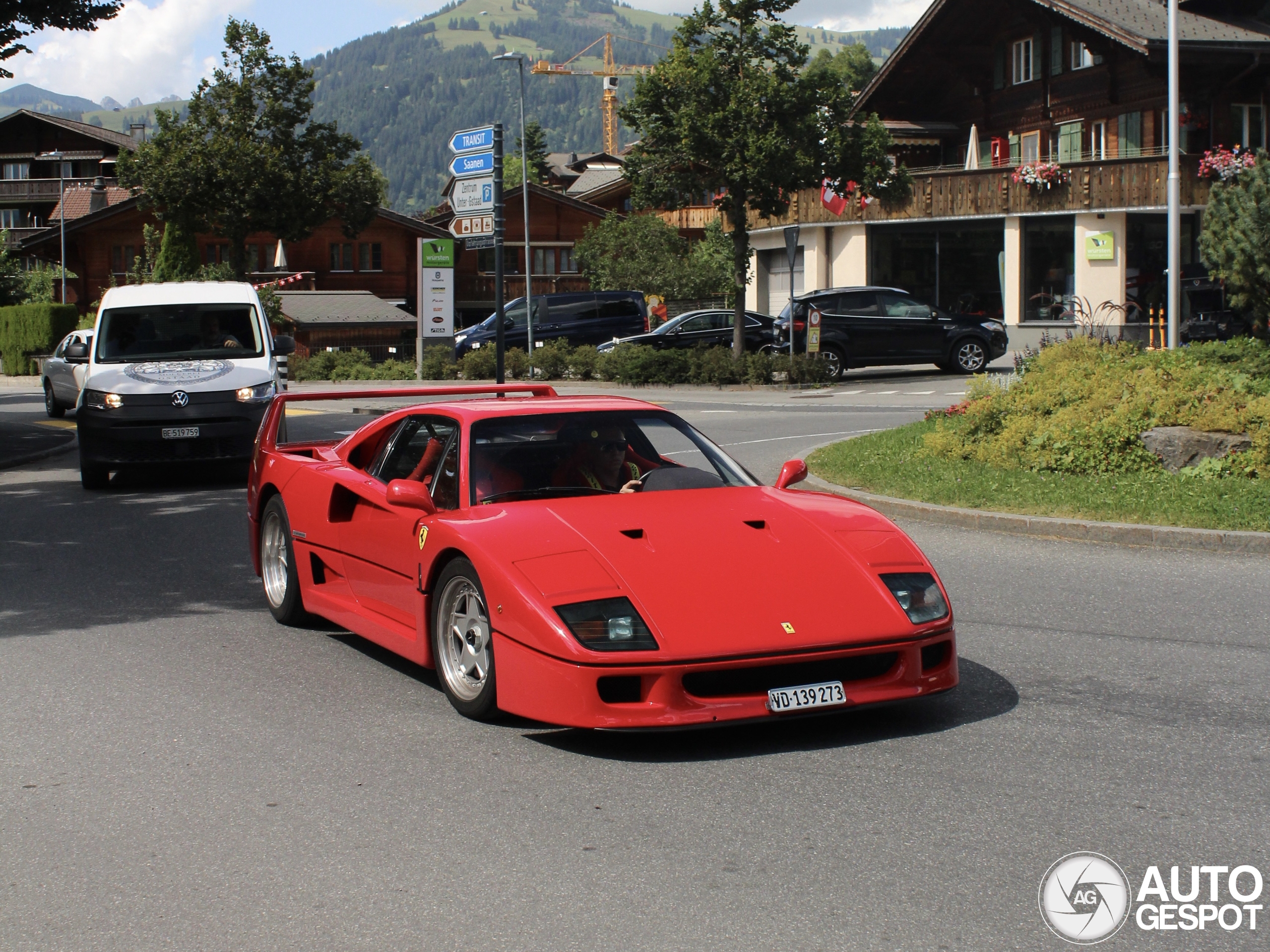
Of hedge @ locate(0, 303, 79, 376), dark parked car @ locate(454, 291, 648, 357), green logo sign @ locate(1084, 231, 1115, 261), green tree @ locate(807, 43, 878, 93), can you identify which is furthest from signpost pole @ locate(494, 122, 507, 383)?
green tree @ locate(807, 43, 878, 93)

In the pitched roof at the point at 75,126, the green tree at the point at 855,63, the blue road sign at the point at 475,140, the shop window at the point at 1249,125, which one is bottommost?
the blue road sign at the point at 475,140

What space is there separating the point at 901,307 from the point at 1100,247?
9.38m

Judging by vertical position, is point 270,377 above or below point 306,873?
above

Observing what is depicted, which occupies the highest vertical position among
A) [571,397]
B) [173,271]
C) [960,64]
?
[960,64]

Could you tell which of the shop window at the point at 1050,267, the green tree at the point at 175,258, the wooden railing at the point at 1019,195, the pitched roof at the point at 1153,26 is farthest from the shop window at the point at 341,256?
the shop window at the point at 1050,267

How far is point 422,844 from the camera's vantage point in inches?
173

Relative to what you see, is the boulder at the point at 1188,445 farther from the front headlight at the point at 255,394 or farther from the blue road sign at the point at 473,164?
the blue road sign at the point at 473,164

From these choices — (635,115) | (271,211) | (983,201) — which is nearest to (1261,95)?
(983,201)

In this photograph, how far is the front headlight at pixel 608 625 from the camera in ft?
16.7

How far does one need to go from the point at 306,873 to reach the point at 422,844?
0.37m

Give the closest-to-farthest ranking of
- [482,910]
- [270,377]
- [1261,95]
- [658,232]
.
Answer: [482,910]
[270,377]
[1261,95]
[658,232]

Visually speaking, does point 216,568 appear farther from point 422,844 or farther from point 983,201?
point 983,201

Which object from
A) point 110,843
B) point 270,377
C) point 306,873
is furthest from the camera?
point 270,377

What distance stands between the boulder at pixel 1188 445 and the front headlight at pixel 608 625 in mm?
8316
